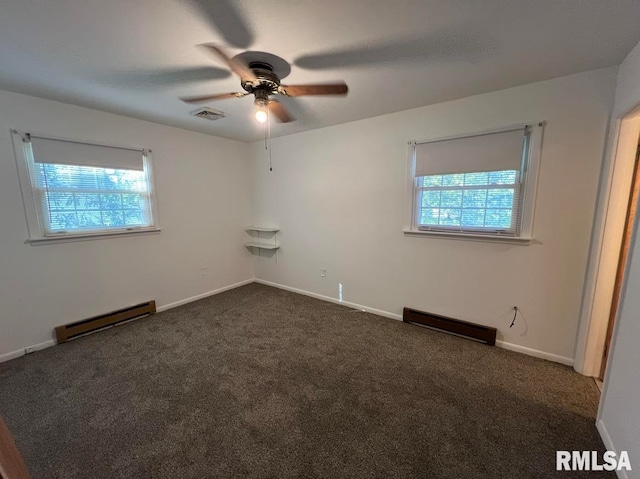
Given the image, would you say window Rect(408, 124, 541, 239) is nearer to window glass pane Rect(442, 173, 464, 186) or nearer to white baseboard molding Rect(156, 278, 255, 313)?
window glass pane Rect(442, 173, 464, 186)

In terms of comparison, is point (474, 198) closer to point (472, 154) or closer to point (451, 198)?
point (451, 198)

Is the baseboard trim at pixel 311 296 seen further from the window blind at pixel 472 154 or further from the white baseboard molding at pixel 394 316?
the window blind at pixel 472 154

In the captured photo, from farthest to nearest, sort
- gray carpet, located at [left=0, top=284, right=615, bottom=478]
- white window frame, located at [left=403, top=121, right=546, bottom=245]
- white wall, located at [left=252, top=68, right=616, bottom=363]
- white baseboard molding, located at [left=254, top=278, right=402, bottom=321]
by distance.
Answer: white baseboard molding, located at [left=254, top=278, right=402, bottom=321]
white window frame, located at [left=403, top=121, right=546, bottom=245]
white wall, located at [left=252, top=68, right=616, bottom=363]
gray carpet, located at [left=0, top=284, right=615, bottom=478]

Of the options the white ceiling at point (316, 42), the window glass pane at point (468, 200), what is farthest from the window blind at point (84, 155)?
the window glass pane at point (468, 200)

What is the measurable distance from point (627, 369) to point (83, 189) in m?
4.65

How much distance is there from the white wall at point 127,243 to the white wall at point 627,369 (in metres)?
4.33

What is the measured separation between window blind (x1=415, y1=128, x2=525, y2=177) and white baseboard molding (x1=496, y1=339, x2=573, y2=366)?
168cm

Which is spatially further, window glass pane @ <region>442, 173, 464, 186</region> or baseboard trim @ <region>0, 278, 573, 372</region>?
window glass pane @ <region>442, 173, 464, 186</region>

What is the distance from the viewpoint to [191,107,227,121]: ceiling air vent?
2.81 metres

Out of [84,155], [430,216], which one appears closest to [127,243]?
[84,155]

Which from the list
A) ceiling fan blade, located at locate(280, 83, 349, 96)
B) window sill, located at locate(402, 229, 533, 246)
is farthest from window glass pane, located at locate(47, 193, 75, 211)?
window sill, located at locate(402, 229, 533, 246)

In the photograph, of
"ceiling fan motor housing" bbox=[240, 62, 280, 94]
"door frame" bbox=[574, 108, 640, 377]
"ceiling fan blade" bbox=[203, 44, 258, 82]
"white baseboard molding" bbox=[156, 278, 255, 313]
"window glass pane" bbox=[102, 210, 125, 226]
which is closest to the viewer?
"ceiling fan blade" bbox=[203, 44, 258, 82]

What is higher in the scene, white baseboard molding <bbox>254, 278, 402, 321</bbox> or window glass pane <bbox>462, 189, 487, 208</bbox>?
window glass pane <bbox>462, 189, 487, 208</bbox>

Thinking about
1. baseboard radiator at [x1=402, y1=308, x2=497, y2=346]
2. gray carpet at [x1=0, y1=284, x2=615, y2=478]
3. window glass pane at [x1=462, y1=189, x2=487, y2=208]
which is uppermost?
window glass pane at [x1=462, y1=189, x2=487, y2=208]
